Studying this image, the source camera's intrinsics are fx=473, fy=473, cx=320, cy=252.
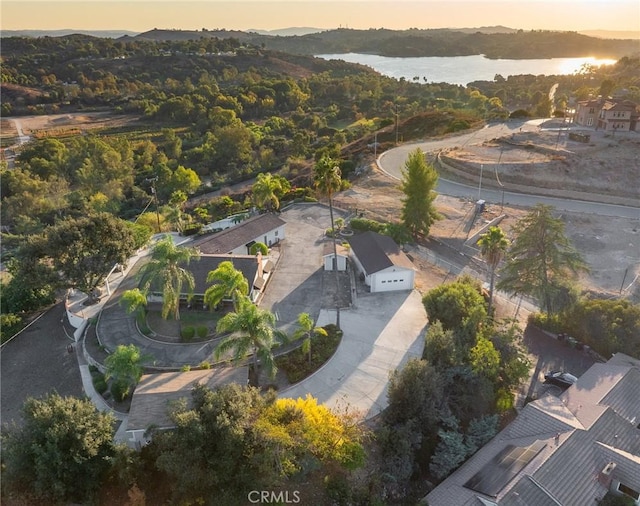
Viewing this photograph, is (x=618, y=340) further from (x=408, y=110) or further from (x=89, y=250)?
(x=408, y=110)

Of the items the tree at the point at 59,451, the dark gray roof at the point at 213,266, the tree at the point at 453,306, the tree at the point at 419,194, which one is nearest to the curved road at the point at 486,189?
the tree at the point at 419,194

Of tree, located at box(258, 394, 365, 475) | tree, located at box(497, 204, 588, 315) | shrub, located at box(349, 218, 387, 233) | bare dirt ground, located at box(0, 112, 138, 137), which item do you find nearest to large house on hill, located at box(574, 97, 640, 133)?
shrub, located at box(349, 218, 387, 233)

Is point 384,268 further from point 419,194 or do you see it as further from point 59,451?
point 59,451

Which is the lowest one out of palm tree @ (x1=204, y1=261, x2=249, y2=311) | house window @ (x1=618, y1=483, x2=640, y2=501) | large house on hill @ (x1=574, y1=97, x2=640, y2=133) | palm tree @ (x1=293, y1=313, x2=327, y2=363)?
house window @ (x1=618, y1=483, x2=640, y2=501)

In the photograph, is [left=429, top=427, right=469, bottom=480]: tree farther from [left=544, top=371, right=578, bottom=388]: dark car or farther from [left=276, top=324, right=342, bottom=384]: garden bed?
[left=544, top=371, right=578, bottom=388]: dark car

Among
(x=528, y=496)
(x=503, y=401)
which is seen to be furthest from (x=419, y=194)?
(x=528, y=496)

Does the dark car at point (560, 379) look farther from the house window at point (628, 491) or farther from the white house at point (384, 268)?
the white house at point (384, 268)

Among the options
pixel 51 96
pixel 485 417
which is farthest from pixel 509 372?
pixel 51 96
